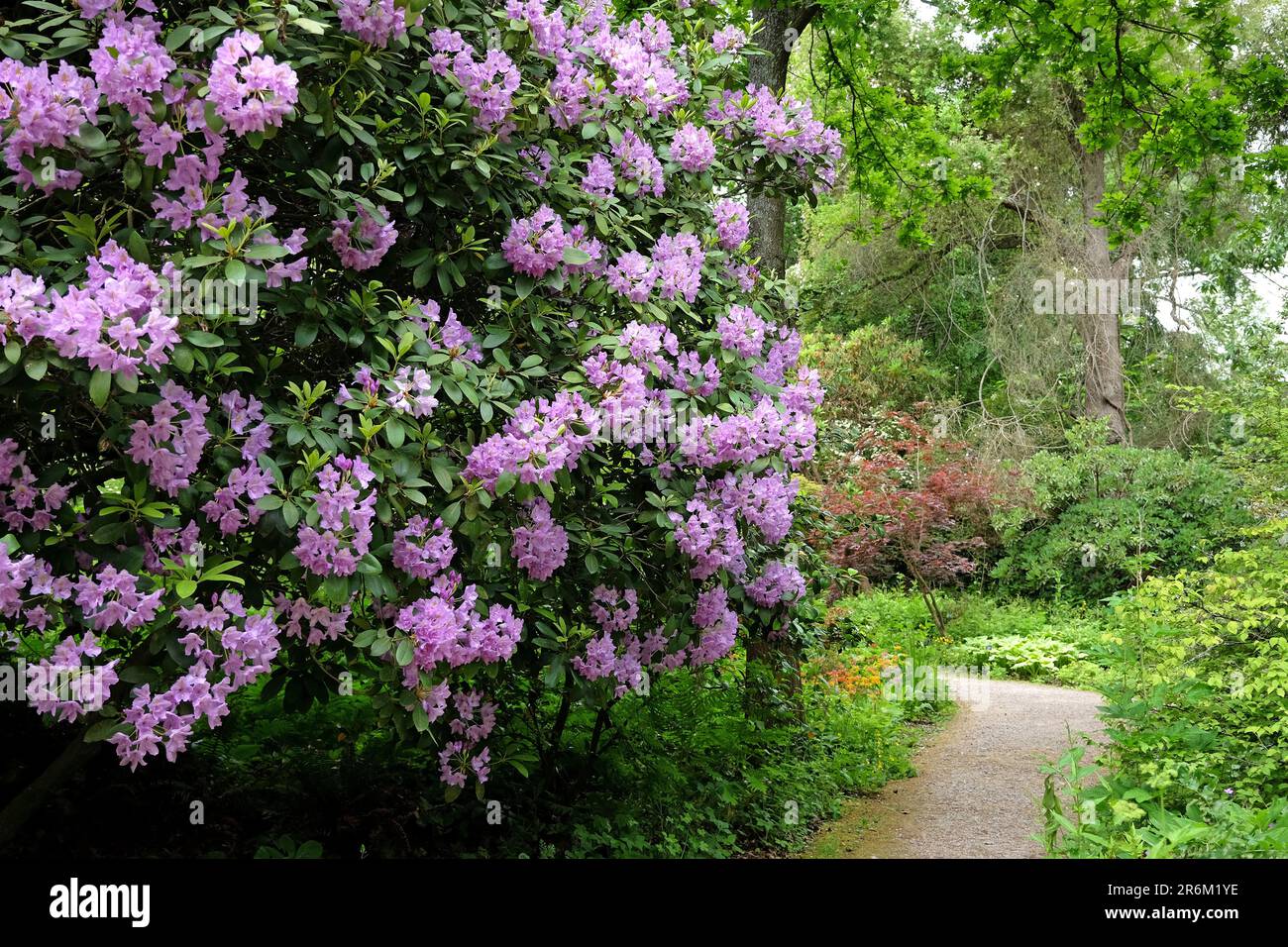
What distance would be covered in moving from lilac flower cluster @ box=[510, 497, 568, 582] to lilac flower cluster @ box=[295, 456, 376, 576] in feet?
1.82

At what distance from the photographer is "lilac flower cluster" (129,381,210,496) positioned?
2.54 metres

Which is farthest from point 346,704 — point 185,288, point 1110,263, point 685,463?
point 1110,263

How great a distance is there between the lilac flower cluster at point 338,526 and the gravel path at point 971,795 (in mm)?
3186

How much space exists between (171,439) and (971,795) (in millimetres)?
5059

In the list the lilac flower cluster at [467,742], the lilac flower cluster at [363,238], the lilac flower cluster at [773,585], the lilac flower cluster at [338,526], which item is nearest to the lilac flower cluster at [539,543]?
the lilac flower cluster at [467,742]

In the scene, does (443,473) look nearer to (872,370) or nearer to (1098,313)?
(872,370)

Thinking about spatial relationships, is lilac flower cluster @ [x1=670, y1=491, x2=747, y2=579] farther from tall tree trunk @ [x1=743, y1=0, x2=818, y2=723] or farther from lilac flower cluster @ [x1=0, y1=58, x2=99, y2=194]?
lilac flower cluster @ [x1=0, y1=58, x2=99, y2=194]

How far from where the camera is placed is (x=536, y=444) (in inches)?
113

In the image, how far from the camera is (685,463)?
3643mm

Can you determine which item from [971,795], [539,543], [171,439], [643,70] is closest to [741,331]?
[643,70]

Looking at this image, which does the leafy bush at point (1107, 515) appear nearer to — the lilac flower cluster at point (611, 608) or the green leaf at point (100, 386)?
the lilac flower cluster at point (611, 608)
